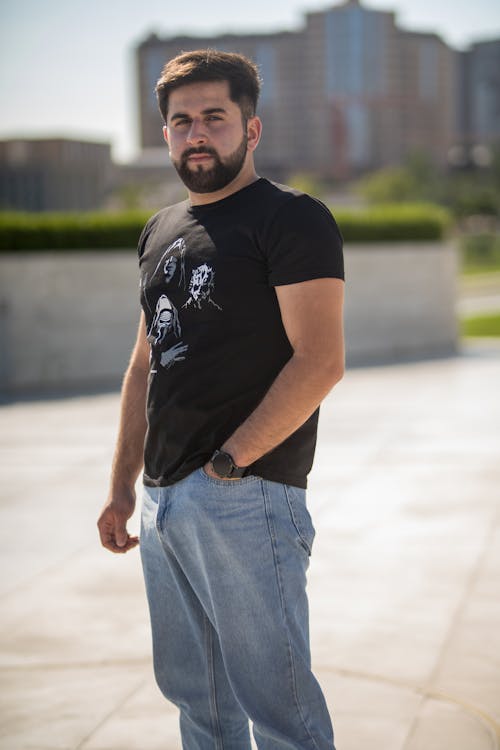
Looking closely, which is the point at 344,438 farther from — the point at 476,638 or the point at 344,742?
the point at 344,742

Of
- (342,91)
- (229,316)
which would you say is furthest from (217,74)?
(342,91)

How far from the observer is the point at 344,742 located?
3.00 metres

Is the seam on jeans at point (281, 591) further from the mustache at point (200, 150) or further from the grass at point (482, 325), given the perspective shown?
the grass at point (482, 325)

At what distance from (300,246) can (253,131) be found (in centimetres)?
41

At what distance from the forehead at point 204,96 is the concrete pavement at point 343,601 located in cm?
194

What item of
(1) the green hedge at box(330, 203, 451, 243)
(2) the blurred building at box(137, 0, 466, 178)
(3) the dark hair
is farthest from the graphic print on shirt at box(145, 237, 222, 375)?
(2) the blurred building at box(137, 0, 466, 178)

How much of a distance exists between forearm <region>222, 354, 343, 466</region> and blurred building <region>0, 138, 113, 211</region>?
118 m

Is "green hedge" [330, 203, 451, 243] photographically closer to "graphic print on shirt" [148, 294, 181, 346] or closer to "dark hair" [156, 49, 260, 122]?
"dark hair" [156, 49, 260, 122]

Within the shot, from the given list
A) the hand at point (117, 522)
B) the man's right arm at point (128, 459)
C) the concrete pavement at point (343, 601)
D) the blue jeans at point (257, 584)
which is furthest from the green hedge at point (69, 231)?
the blue jeans at point (257, 584)

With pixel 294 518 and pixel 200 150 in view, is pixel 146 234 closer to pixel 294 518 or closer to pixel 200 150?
pixel 200 150

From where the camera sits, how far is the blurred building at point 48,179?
4702 inches

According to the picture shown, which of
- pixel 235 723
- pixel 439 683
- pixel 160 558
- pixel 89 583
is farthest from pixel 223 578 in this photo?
pixel 89 583

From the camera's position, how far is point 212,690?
2.32 metres

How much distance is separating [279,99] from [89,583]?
15277 centimetres
